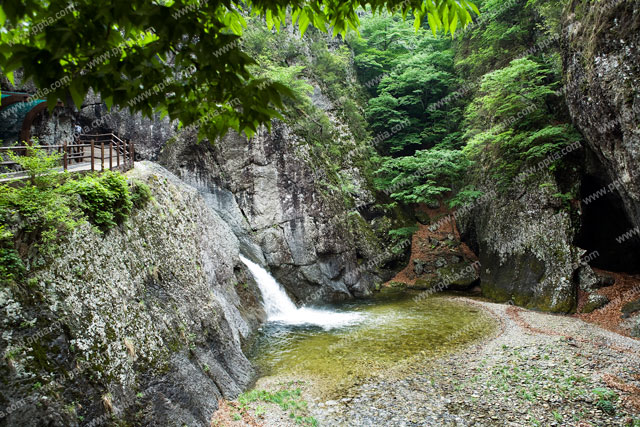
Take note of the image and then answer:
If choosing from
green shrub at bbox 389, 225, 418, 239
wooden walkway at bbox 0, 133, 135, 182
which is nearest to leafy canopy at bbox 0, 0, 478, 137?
wooden walkway at bbox 0, 133, 135, 182

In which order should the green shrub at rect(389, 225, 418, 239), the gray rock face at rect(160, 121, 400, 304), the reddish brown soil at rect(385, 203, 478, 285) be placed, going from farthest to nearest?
the reddish brown soil at rect(385, 203, 478, 285), the green shrub at rect(389, 225, 418, 239), the gray rock face at rect(160, 121, 400, 304)

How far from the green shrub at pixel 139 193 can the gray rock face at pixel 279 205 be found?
8457 mm

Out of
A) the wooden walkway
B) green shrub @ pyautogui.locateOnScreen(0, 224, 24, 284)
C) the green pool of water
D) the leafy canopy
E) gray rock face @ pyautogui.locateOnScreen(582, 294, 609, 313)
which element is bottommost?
the green pool of water

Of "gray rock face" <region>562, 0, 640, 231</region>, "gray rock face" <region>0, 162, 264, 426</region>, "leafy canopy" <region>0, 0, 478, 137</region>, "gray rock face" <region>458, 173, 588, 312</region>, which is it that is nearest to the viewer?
"leafy canopy" <region>0, 0, 478, 137</region>

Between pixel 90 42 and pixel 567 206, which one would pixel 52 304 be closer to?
pixel 90 42

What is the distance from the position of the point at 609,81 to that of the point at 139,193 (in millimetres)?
12624

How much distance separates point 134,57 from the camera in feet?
5.79

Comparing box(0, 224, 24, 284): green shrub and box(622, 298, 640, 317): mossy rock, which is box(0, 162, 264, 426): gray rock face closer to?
box(0, 224, 24, 284): green shrub

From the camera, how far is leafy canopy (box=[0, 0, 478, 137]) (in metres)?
1.56

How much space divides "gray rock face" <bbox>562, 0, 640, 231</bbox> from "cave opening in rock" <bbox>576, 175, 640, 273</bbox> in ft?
6.29

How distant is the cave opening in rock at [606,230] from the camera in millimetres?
13273

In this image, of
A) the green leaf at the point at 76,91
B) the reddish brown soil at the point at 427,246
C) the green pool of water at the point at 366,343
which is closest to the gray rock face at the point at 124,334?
the green pool of water at the point at 366,343

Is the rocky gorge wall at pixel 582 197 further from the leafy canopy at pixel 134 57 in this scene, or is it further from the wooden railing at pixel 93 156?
the wooden railing at pixel 93 156

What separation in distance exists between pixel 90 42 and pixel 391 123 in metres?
23.6
